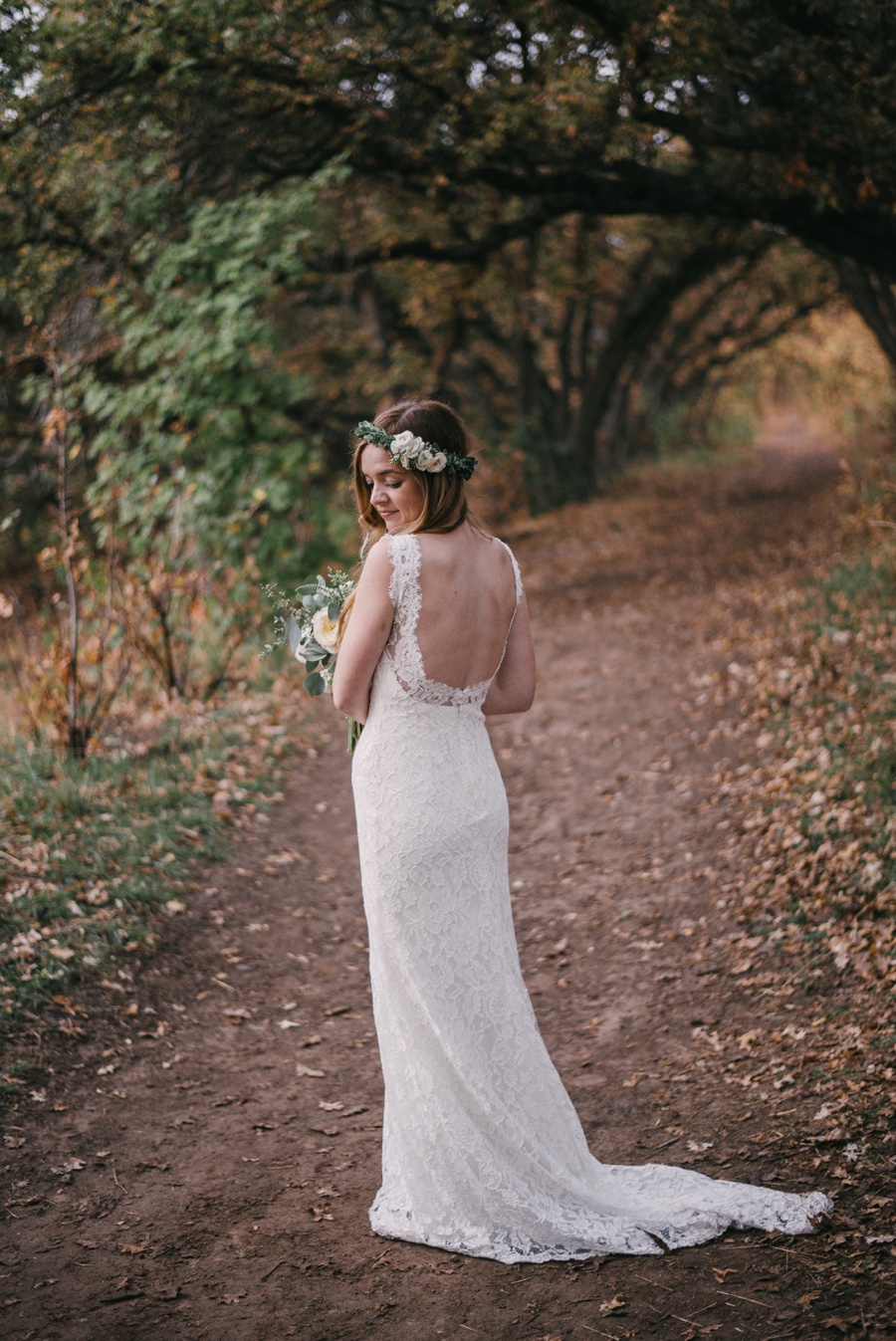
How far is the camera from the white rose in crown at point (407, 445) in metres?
3.16

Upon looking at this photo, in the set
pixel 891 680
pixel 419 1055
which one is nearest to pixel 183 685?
pixel 891 680

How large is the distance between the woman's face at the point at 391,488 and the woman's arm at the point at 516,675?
0.50 meters

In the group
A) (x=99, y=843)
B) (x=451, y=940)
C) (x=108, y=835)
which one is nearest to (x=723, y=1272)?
(x=451, y=940)

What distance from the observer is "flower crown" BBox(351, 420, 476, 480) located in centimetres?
317

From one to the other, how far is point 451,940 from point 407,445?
4.88 feet

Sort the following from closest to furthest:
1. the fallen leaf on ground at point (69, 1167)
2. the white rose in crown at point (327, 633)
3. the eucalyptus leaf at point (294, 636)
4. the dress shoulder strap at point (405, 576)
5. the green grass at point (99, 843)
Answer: the dress shoulder strap at point (405, 576), the white rose in crown at point (327, 633), the eucalyptus leaf at point (294, 636), the fallen leaf on ground at point (69, 1167), the green grass at point (99, 843)

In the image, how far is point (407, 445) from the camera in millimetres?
3158

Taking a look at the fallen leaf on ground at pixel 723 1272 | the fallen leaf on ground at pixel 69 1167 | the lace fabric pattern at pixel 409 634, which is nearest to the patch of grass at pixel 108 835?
the fallen leaf on ground at pixel 69 1167

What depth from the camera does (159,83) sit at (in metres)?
→ 7.96

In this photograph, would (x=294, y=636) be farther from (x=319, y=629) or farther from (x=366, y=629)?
(x=366, y=629)

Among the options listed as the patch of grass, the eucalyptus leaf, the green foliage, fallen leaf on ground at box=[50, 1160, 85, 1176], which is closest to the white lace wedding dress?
the eucalyptus leaf

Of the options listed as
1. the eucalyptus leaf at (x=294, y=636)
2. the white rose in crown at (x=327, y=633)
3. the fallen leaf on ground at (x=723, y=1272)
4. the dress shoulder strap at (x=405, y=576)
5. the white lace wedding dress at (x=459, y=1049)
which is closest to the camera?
the fallen leaf on ground at (x=723, y=1272)

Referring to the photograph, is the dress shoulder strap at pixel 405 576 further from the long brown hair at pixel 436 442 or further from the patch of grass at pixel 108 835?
the patch of grass at pixel 108 835

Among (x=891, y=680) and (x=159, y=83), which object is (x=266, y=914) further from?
(x=159, y=83)
